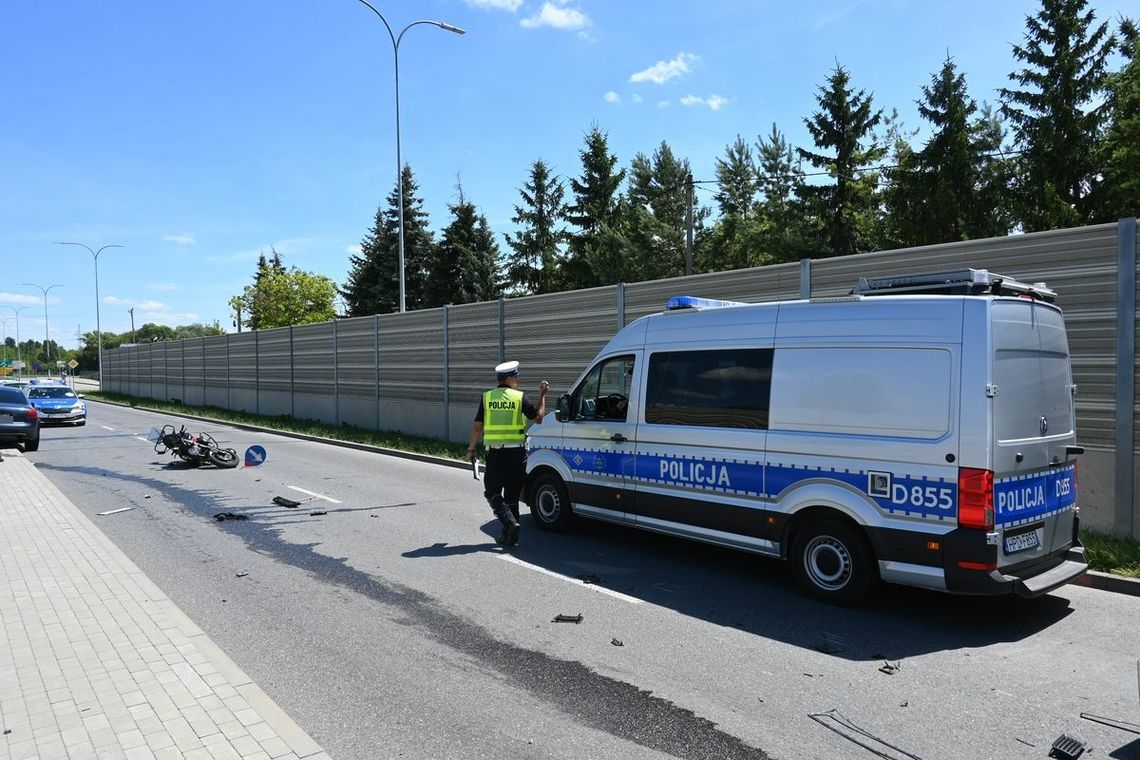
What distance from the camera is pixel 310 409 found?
2598 cm

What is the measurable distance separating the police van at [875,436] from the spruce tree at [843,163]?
31.8 m

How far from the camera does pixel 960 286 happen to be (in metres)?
5.70

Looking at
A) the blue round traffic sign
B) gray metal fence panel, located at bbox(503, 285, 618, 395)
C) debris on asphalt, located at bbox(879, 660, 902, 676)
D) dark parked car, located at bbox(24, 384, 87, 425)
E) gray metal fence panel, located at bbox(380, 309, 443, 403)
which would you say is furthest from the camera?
dark parked car, located at bbox(24, 384, 87, 425)

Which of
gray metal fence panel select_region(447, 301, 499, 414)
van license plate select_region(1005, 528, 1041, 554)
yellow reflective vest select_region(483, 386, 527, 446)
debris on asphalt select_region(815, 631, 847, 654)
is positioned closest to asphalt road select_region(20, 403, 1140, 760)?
debris on asphalt select_region(815, 631, 847, 654)

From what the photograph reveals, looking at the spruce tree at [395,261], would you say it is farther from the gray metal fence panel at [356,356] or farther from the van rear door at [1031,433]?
the van rear door at [1031,433]

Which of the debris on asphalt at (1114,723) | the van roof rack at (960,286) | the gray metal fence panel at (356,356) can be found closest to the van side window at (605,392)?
the van roof rack at (960,286)

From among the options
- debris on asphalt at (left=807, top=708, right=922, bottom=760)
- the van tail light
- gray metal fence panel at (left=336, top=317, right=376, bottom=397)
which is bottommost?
debris on asphalt at (left=807, top=708, right=922, bottom=760)

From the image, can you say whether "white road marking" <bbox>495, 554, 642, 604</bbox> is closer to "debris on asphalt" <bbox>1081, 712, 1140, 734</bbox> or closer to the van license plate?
the van license plate

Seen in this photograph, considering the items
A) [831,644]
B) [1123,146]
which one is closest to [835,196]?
[1123,146]

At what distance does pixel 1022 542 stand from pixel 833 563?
1326 millimetres

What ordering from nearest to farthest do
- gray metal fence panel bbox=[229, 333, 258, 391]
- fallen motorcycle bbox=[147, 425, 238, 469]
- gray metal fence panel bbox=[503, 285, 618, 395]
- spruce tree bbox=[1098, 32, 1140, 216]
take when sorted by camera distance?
gray metal fence panel bbox=[503, 285, 618, 395] → fallen motorcycle bbox=[147, 425, 238, 469] → spruce tree bbox=[1098, 32, 1140, 216] → gray metal fence panel bbox=[229, 333, 258, 391]

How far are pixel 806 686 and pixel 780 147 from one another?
44.9 meters

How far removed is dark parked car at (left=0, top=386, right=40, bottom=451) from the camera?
18109 mm

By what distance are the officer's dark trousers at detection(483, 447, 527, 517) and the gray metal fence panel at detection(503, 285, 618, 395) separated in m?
6.07
